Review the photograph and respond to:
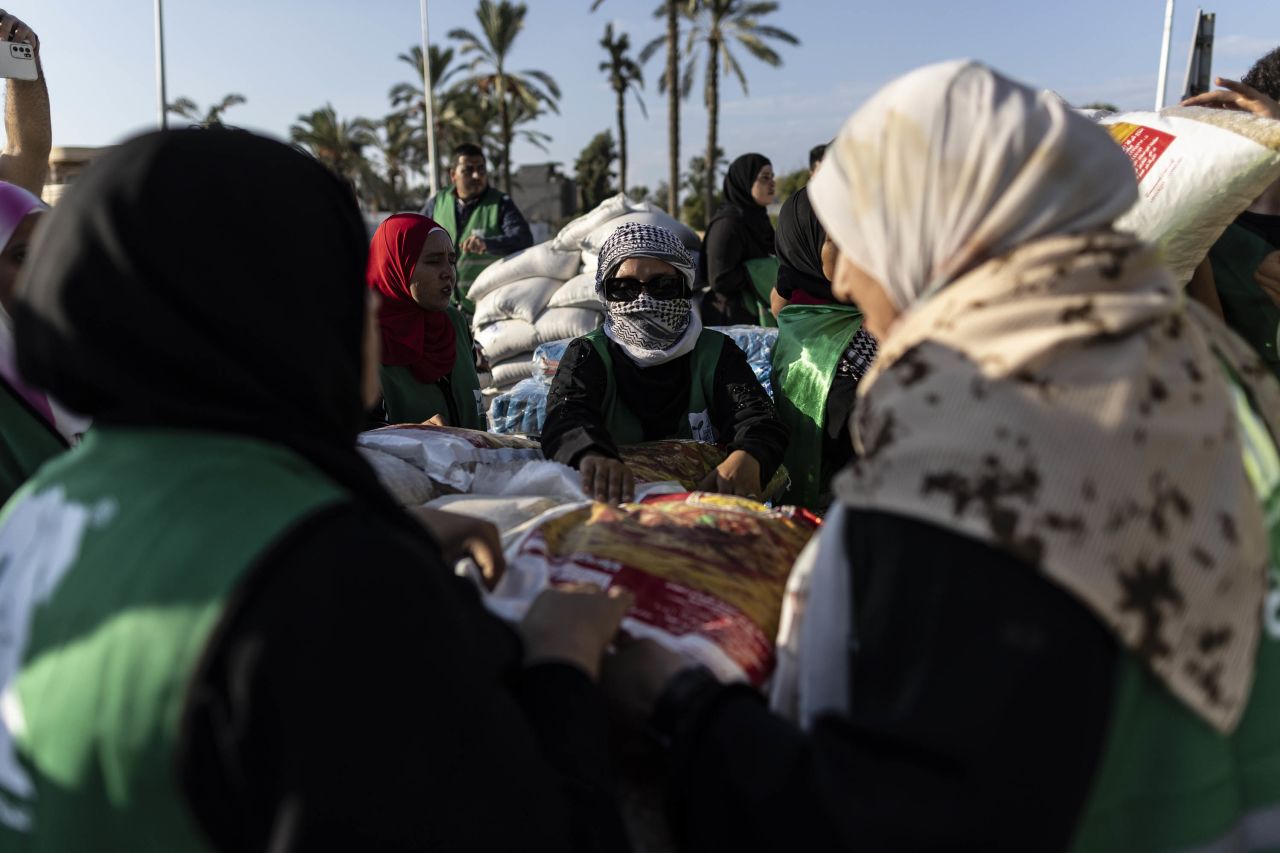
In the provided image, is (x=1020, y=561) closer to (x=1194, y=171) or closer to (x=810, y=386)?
(x=1194, y=171)

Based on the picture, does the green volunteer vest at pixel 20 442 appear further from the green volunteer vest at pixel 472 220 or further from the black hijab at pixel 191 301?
the green volunteer vest at pixel 472 220

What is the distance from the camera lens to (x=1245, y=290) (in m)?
2.32

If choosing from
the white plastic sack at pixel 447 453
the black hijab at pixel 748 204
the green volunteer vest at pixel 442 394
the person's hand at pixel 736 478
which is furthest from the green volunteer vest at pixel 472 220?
the person's hand at pixel 736 478

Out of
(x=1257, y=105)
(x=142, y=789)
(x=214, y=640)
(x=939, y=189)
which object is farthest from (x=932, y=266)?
(x=1257, y=105)

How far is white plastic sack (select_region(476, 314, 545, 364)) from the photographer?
22.2ft

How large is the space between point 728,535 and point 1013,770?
32.5 inches

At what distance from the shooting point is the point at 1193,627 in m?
0.94

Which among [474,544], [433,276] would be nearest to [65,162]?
[433,276]

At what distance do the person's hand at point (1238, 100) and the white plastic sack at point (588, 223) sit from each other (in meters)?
4.83

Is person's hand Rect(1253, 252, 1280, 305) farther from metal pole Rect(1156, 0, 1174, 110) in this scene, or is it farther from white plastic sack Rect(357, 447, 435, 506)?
metal pole Rect(1156, 0, 1174, 110)

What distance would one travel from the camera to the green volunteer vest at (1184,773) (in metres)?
0.95

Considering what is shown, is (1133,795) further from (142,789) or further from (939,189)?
(142,789)

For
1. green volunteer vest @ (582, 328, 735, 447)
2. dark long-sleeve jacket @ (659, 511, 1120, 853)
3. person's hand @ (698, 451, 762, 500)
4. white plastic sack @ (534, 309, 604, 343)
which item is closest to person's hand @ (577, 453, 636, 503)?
person's hand @ (698, 451, 762, 500)

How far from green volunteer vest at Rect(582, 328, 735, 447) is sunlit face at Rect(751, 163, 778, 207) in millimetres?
3161
